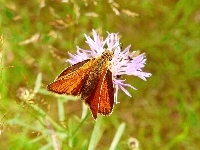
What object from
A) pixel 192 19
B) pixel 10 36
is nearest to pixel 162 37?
pixel 192 19

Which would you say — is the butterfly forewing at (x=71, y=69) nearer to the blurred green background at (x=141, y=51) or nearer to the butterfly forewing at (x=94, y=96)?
the butterfly forewing at (x=94, y=96)

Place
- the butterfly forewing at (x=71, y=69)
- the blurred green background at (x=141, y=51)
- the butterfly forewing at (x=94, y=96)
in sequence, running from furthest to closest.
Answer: the blurred green background at (x=141, y=51)
the butterfly forewing at (x=71, y=69)
the butterfly forewing at (x=94, y=96)

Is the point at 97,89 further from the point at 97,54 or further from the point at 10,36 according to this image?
the point at 10,36

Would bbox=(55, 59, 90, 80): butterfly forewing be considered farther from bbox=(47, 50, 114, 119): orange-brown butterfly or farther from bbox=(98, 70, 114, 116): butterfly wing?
bbox=(98, 70, 114, 116): butterfly wing

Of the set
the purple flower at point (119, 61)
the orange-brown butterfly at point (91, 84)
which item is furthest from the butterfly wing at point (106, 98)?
the purple flower at point (119, 61)

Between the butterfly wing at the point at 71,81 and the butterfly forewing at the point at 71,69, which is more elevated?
the butterfly forewing at the point at 71,69

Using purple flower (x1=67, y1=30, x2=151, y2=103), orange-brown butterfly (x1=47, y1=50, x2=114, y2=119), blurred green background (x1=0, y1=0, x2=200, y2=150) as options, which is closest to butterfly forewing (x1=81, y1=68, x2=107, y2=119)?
orange-brown butterfly (x1=47, y1=50, x2=114, y2=119)

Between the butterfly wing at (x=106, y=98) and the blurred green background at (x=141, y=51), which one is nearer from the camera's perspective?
the butterfly wing at (x=106, y=98)

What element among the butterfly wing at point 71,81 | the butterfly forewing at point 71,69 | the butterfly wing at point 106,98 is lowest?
the butterfly wing at point 106,98
